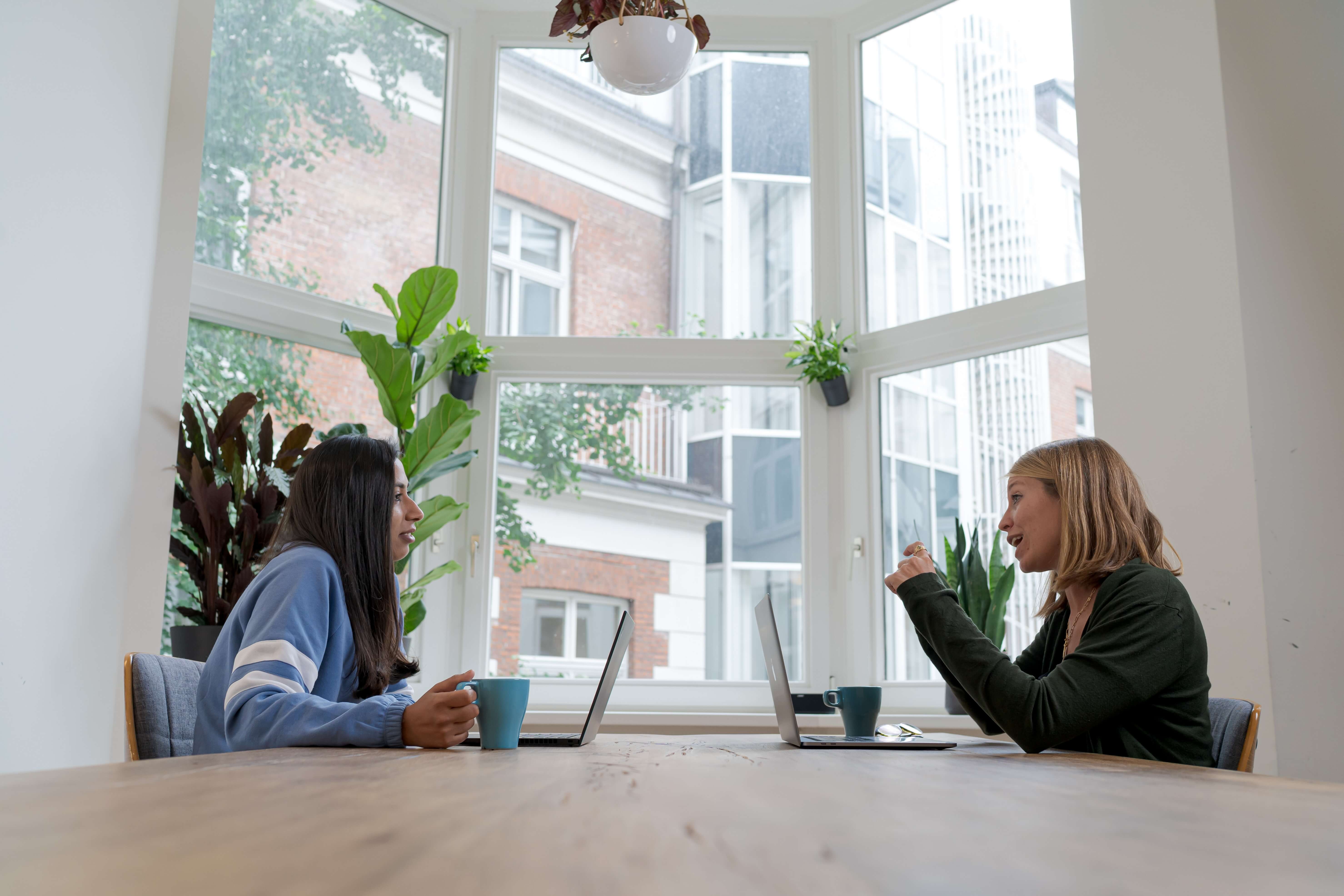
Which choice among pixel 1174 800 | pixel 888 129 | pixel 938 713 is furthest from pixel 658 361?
pixel 1174 800

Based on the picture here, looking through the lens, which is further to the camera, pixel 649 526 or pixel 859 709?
pixel 649 526

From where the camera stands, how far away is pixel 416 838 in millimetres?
404

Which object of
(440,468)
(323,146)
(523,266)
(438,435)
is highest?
(323,146)

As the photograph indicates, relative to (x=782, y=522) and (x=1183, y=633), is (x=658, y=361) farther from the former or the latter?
(x=1183, y=633)

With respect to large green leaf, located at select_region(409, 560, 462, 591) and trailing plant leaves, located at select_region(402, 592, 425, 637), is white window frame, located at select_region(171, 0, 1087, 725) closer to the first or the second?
large green leaf, located at select_region(409, 560, 462, 591)

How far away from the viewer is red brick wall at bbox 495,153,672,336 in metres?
4.15

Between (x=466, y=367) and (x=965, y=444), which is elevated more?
(x=466, y=367)

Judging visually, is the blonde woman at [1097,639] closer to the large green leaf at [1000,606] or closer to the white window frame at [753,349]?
the large green leaf at [1000,606]

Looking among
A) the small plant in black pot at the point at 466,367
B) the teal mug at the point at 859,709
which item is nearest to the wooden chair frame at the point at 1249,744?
the teal mug at the point at 859,709

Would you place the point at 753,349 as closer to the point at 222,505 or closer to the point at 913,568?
the point at 222,505

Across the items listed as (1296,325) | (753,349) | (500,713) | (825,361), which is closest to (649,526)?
(753,349)

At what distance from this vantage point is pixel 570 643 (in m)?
3.87

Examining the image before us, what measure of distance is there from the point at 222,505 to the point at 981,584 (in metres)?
2.27

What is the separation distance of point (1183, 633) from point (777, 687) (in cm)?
59
